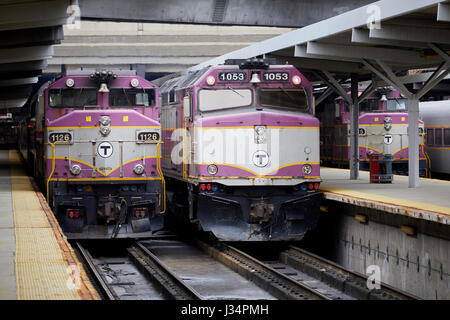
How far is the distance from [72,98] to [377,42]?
6476mm

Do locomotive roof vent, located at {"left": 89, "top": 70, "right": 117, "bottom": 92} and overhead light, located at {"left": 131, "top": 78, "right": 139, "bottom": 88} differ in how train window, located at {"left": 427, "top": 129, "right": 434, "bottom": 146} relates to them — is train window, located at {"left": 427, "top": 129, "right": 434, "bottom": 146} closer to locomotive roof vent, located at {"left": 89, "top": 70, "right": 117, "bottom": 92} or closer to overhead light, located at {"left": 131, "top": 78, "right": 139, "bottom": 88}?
overhead light, located at {"left": 131, "top": 78, "right": 139, "bottom": 88}

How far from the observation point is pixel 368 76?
2405cm

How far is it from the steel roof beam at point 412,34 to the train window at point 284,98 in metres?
1.93

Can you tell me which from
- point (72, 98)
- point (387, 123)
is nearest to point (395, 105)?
point (387, 123)

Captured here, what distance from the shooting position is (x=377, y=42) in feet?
51.2

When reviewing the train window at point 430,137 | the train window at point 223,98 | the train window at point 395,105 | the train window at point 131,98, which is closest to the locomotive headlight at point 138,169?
the train window at point 131,98

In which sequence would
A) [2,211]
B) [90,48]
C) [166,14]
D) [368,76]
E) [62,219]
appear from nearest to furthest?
[2,211] < [62,219] < [166,14] < [368,76] < [90,48]

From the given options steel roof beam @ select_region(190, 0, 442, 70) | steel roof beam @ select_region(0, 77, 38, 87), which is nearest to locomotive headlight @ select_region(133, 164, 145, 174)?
steel roof beam @ select_region(190, 0, 442, 70)

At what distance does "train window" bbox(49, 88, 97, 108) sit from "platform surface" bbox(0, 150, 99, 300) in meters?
2.13

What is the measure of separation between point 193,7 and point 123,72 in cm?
648

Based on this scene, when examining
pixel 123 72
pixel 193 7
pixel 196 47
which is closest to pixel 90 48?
pixel 196 47

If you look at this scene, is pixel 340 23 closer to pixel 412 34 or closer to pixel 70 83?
pixel 412 34

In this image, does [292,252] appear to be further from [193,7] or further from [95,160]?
[193,7]

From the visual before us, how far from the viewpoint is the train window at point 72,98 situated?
1628 centimetres
